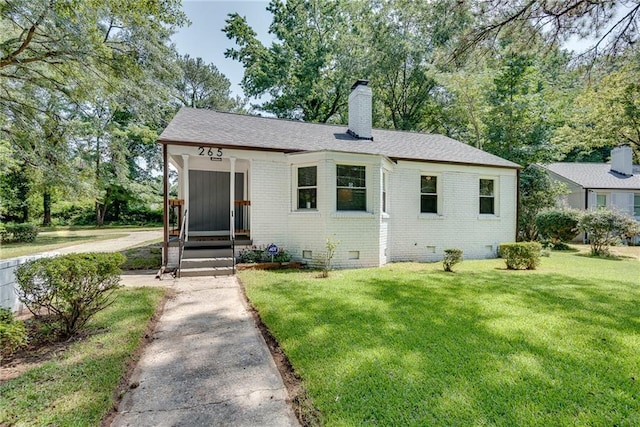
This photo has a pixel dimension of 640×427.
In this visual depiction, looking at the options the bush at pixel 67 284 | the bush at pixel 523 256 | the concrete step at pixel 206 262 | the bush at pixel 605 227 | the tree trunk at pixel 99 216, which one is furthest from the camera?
the tree trunk at pixel 99 216

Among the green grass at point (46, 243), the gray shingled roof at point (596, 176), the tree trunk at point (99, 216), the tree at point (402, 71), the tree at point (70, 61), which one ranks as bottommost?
the green grass at point (46, 243)

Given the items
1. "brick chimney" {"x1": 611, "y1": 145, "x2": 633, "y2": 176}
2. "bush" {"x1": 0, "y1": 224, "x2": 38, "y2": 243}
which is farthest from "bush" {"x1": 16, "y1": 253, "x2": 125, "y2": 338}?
"brick chimney" {"x1": 611, "y1": 145, "x2": 633, "y2": 176}

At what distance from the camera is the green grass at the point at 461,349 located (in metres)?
2.57

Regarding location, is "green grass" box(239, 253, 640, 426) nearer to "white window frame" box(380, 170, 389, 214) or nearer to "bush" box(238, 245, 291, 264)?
"bush" box(238, 245, 291, 264)

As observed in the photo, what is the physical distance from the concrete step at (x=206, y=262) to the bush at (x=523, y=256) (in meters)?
8.32

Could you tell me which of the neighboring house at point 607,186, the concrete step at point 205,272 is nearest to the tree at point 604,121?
the neighboring house at point 607,186

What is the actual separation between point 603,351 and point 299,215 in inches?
291

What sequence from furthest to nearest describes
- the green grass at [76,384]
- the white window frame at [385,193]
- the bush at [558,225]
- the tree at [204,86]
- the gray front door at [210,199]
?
1. the tree at [204,86]
2. the bush at [558,225]
3. the gray front door at [210,199]
4. the white window frame at [385,193]
5. the green grass at [76,384]

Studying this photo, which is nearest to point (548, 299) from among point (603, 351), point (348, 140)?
point (603, 351)

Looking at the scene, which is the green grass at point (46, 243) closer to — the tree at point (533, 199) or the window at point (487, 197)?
the window at point (487, 197)

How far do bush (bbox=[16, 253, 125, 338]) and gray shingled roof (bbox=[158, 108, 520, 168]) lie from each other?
213 inches

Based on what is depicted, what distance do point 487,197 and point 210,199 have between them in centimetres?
1095

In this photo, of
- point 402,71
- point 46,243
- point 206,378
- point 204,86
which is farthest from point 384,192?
point 204,86

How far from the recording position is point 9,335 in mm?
3178
